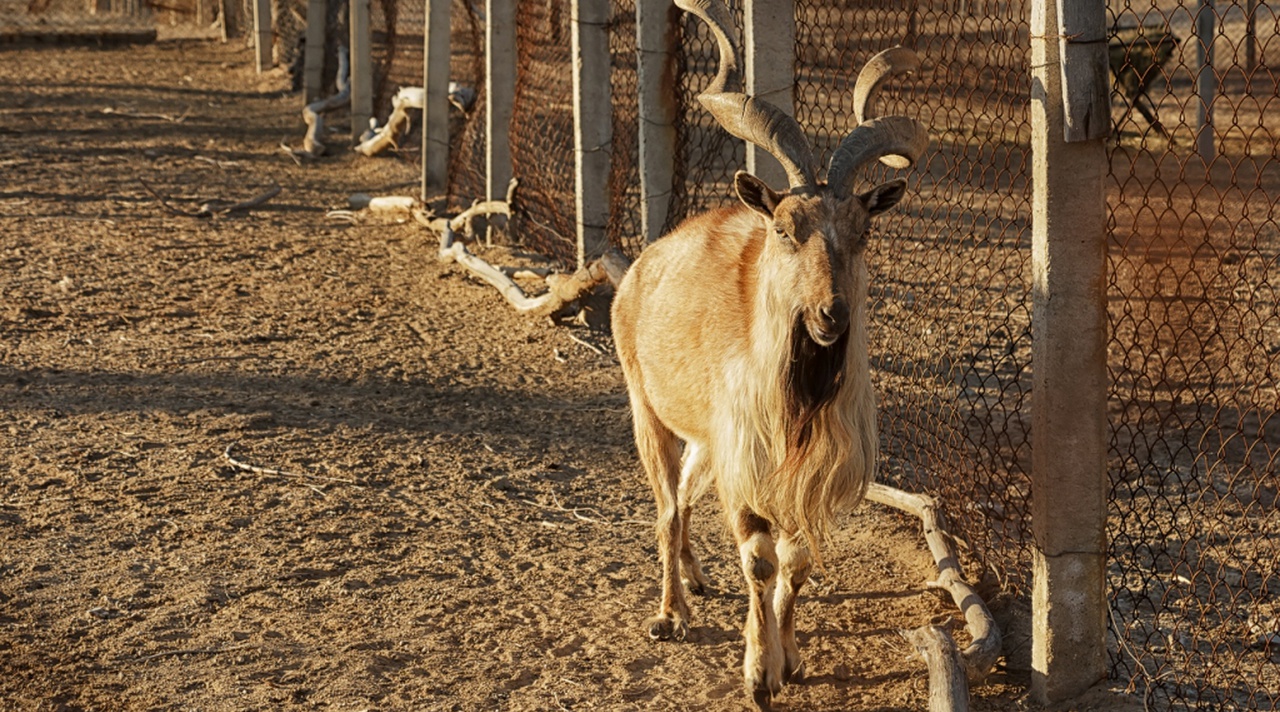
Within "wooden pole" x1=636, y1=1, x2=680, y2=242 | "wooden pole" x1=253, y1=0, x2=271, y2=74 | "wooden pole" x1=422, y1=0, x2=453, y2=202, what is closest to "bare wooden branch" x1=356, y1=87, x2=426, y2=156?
"wooden pole" x1=422, y1=0, x2=453, y2=202

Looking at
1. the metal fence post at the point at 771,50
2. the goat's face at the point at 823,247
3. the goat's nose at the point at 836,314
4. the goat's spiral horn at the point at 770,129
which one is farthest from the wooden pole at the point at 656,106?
the goat's nose at the point at 836,314

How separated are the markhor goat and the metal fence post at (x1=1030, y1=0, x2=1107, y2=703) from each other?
430 millimetres

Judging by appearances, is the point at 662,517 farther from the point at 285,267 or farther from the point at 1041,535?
the point at 285,267

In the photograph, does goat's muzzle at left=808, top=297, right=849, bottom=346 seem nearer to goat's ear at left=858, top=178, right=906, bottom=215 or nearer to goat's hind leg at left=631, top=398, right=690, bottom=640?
goat's ear at left=858, top=178, right=906, bottom=215

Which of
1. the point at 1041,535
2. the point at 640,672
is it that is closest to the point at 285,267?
the point at 640,672

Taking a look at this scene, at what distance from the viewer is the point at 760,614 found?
4492 mm

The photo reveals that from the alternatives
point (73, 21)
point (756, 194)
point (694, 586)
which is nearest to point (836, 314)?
point (756, 194)

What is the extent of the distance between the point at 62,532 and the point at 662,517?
2.35 metres

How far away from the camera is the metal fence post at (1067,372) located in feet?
12.8

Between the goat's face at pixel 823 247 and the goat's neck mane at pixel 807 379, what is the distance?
0.10 m

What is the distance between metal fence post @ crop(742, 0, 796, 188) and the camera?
18.7 ft

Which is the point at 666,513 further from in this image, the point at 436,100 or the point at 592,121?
the point at 436,100

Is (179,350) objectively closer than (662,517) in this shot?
No

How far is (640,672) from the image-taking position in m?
4.68
